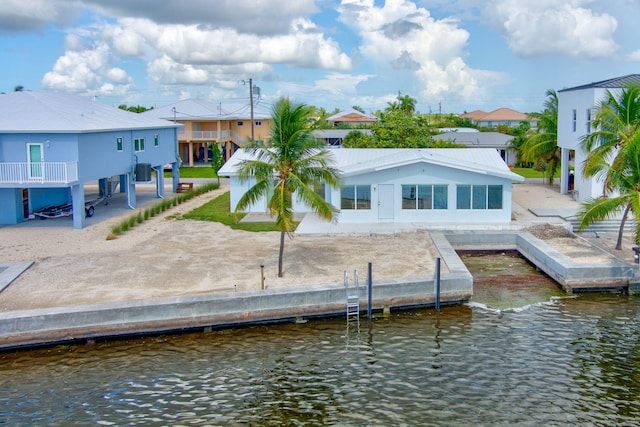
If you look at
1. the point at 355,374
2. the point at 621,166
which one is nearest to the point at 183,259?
the point at 355,374

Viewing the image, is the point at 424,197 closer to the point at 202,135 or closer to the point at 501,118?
the point at 202,135

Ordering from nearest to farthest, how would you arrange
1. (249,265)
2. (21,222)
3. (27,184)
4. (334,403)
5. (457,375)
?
(334,403) → (457,375) → (249,265) → (27,184) → (21,222)

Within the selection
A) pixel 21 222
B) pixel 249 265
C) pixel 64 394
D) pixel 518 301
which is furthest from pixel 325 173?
pixel 21 222

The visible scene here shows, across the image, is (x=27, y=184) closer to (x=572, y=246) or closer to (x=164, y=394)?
(x=164, y=394)

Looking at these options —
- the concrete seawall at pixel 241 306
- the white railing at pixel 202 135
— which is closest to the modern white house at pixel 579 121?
the concrete seawall at pixel 241 306

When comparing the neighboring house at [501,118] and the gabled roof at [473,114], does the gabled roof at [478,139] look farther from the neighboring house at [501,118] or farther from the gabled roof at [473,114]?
the gabled roof at [473,114]

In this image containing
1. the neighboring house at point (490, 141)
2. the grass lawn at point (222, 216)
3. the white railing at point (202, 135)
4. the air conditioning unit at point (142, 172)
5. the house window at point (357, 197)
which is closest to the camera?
the grass lawn at point (222, 216)
